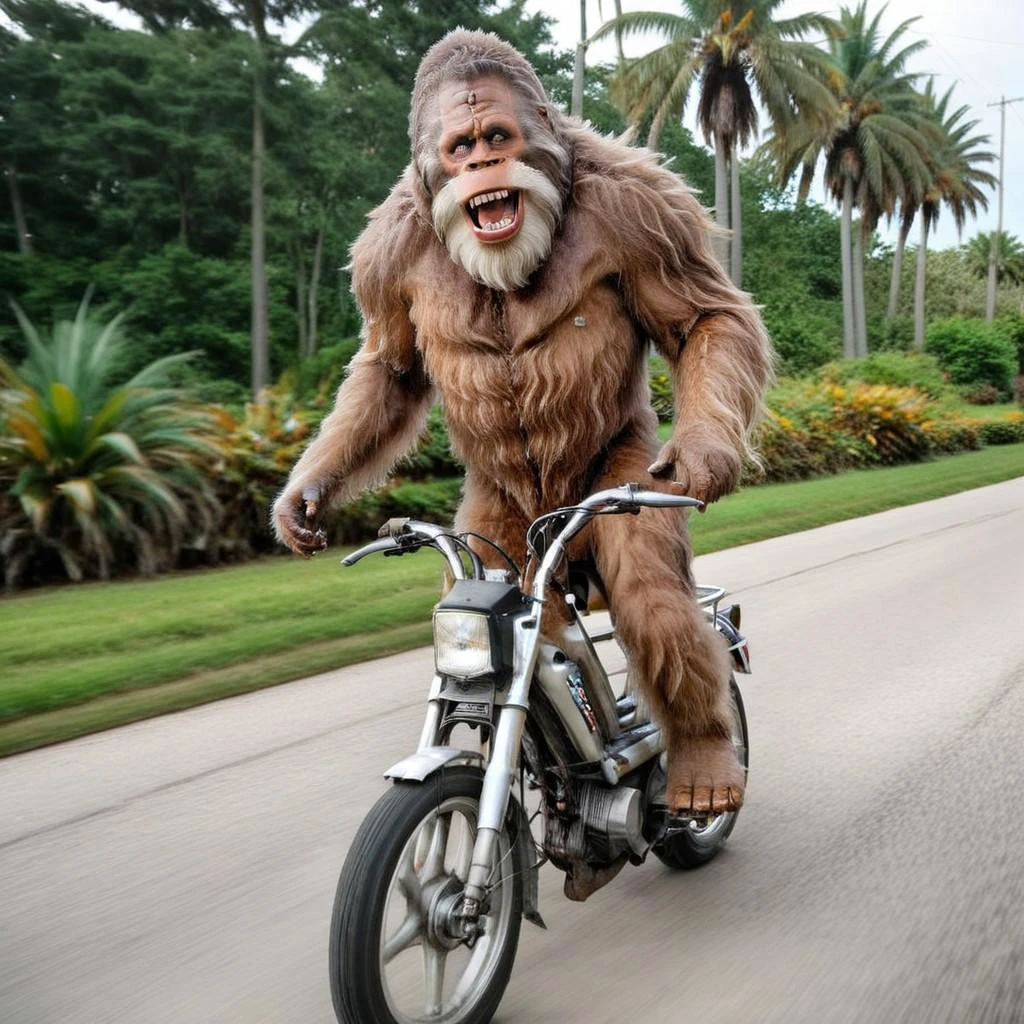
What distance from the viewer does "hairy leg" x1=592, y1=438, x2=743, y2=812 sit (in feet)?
9.59

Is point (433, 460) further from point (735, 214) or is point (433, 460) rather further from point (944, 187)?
point (944, 187)

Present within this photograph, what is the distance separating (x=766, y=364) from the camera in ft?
10.0

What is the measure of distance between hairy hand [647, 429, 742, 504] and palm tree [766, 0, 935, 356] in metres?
38.9

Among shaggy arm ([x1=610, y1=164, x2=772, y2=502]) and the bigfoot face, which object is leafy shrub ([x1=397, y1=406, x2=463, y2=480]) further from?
the bigfoot face

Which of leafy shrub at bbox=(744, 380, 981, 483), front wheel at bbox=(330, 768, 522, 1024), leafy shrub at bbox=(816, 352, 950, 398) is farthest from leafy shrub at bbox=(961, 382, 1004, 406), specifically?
front wheel at bbox=(330, 768, 522, 1024)

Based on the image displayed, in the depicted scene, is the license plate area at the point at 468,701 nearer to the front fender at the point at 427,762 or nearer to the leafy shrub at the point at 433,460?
the front fender at the point at 427,762

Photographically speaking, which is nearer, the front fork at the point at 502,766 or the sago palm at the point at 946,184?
the front fork at the point at 502,766

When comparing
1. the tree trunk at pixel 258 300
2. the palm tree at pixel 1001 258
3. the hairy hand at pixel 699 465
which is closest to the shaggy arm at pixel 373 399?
the hairy hand at pixel 699 465

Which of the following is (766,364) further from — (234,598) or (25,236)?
(25,236)

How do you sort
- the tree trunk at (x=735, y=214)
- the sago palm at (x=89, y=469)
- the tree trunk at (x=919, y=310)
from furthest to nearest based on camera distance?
the tree trunk at (x=919, y=310), the tree trunk at (x=735, y=214), the sago palm at (x=89, y=469)

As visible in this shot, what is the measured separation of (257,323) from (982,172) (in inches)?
1837

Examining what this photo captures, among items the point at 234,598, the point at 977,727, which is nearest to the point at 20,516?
the point at 234,598

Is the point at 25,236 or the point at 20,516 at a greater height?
the point at 25,236

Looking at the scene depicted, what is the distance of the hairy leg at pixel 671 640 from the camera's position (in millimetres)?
2922
